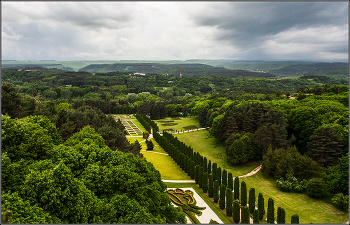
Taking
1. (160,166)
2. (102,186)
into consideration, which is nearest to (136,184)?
(102,186)

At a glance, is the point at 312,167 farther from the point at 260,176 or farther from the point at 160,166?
the point at 160,166

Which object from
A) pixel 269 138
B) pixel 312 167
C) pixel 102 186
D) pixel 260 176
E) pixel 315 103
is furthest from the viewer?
pixel 315 103

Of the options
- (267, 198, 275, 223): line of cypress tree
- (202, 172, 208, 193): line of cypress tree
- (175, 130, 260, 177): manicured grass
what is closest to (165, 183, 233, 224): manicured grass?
(202, 172, 208, 193): line of cypress tree

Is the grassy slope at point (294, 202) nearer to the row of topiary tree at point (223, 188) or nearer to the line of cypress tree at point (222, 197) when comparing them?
the row of topiary tree at point (223, 188)

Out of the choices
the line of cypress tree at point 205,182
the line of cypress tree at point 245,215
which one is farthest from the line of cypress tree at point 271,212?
the line of cypress tree at point 205,182

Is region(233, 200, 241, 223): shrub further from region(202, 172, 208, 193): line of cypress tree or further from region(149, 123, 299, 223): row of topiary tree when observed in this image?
region(202, 172, 208, 193): line of cypress tree

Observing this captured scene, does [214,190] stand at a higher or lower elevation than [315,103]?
lower

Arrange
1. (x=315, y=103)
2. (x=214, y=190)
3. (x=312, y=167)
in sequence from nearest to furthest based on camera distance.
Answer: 1. (x=214, y=190)
2. (x=312, y=167)
3. (x=315, y=103)

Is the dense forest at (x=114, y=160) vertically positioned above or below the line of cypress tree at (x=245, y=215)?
above
